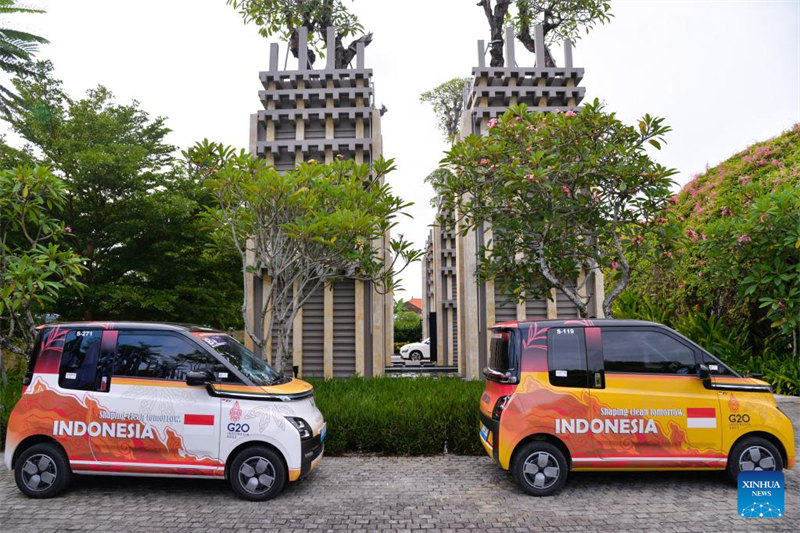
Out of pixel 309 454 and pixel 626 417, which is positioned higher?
pixel 626 417

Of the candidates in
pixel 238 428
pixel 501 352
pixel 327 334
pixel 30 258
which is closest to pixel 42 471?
pixel 238 428

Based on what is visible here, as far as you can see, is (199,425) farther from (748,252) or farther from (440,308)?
(440,308)

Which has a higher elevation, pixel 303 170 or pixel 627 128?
pixel 627 128

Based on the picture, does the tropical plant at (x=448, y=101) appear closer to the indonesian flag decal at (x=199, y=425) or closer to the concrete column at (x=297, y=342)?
the concrete column at (x=297, y=342)

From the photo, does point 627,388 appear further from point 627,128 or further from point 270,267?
point 270,267

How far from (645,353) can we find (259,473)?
14.8ft

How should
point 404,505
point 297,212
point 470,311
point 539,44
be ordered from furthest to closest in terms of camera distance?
point 539,44, point 470,311, point 297,212, point 404,505

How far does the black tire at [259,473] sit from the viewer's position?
18.1 ft

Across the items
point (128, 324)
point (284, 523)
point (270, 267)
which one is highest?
point (270, 267)

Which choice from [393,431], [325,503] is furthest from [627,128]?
[325,503]

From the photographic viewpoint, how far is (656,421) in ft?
18.6

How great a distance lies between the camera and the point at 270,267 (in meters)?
9.20

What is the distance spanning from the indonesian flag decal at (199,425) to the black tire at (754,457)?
5.77 metres

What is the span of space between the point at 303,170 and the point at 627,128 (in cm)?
547
